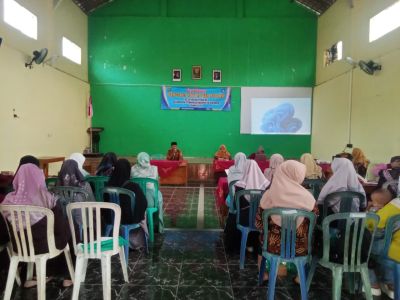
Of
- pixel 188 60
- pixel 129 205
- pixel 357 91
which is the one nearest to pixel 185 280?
pixel 129 205

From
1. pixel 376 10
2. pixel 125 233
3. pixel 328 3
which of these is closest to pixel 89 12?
pixel 328 3

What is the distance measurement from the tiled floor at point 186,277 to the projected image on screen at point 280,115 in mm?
5811

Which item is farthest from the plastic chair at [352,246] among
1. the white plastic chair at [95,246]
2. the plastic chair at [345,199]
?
the white plastic chair at [95,246]

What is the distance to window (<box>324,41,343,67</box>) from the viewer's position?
7789 millimetres

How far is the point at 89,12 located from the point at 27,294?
27.7ft

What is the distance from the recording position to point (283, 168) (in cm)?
226

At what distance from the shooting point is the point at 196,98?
366 inches

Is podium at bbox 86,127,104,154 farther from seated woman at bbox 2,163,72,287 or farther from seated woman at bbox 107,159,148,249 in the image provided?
seated woman at bbox 2,163,72,287

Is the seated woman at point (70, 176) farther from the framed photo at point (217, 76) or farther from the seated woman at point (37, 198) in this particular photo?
the framed photo at point (217, 76)

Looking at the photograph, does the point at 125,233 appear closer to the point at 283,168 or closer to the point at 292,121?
the point at 283,168

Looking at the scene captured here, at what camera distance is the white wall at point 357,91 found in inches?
224

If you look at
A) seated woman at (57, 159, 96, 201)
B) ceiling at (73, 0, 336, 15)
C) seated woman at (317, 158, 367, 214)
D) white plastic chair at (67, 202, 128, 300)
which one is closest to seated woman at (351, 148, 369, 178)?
seated woman at (317, 158, 367, 214)

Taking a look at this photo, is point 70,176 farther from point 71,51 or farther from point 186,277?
point 71,51

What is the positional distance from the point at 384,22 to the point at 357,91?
1.45 metres
